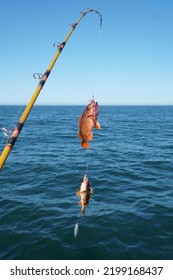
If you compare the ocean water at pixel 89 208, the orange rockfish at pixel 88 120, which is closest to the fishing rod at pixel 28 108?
the orange rockfish at pixel 88 120

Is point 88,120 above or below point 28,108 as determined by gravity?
below

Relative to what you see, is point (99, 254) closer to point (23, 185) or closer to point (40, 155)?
point (23, 185)

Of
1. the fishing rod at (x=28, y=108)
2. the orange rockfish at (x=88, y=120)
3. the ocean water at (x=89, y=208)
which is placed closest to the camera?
the orange rockfish at (x=88, y=120)

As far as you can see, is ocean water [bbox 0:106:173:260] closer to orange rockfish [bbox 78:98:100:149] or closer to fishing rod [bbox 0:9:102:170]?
fishing rod [bbox 0:9:102:170]

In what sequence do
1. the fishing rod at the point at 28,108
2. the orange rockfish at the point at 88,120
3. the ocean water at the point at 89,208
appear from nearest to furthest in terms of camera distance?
the orange rockfish at the point at 88,120 < the fishing rod at the point at 28,108 < the ocean water at the point at 89,208

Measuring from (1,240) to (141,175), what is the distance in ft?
33.8

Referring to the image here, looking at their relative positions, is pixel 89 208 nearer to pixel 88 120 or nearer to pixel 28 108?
pixel 28 108

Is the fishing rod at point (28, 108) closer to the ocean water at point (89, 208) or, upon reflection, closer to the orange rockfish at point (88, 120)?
the orange rockfish at point (88, 120)

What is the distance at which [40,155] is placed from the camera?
23.3m

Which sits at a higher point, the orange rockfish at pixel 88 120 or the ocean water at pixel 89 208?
the orange rockfish at pixel 88 120

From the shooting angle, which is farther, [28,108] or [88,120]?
[28,108]

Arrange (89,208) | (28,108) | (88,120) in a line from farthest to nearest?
(89,208) → (28,108) → (88,120)

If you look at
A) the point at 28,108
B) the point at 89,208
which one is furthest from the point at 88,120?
the point at 89,208
